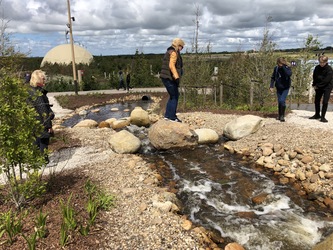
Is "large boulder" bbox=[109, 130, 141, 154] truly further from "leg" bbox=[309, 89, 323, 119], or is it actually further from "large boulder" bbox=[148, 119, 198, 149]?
"leg" bbox=[309, 89, 323, 119]

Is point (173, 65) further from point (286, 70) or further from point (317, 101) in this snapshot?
point (317, 101)

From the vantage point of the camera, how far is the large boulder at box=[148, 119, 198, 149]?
759 centimetres

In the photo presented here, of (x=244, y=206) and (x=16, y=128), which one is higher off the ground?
(x=16, y=128)

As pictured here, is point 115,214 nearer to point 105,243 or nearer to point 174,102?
point 105,243

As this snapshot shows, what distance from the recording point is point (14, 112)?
350cm

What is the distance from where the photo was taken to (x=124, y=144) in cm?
A: 722

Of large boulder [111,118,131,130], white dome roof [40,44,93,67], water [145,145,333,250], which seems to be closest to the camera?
water [145,145,333,250]

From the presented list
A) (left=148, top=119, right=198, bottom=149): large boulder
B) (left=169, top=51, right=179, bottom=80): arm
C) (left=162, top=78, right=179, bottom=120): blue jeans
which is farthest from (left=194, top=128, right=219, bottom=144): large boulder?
(left=169, top=51, right=179, bottom=80): arm

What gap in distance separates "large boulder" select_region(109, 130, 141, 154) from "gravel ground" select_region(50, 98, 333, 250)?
0.20m

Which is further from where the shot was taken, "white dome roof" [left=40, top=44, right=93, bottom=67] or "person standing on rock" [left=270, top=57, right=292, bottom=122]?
"white dome roof" [left=40, top=44, right=93, bottom=67]

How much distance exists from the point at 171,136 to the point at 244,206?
125 inches

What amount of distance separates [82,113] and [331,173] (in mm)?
11904

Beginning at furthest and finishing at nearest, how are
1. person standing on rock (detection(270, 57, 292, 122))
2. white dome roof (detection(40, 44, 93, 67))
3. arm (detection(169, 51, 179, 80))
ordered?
white dome roof (detection(40, 44, 93, 67))
person standing on rock (detection(270, 57, 292, 122))
arm (detection(169, 51, 179, 80))

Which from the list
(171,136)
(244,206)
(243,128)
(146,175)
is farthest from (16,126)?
(243,128)
